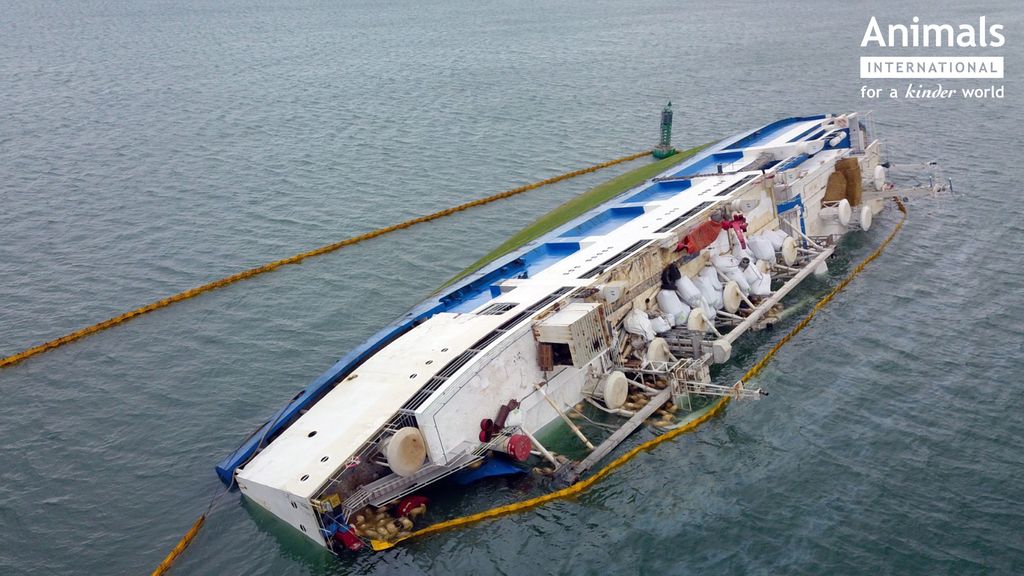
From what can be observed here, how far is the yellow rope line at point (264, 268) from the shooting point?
127 feet

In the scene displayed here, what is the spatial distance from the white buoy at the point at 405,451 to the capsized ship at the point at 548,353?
0.19 ft

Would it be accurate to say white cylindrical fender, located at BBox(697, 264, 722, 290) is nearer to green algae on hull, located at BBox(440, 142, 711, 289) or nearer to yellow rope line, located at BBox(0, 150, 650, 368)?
green algae on hull, located at BBox(440, 142, 711, 289)

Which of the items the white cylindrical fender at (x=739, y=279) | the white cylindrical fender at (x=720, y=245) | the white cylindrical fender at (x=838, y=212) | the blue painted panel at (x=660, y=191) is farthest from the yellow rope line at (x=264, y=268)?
A: the white cylindrical fender at (x=739, y=279)

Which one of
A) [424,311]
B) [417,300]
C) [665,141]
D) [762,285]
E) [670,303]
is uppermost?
[665,141]

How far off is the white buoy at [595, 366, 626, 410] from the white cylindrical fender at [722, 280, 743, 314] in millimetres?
9478

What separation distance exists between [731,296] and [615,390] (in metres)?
10.8

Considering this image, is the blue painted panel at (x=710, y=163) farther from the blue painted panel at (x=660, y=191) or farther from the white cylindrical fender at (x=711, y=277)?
the white cylindrical fender at (x=711, y=277)

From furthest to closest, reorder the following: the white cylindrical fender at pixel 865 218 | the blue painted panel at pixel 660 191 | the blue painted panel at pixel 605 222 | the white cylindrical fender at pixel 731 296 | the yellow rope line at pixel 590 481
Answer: the white cylindrical fender at pixel 865 218 < the blue painted panel at pixel 660 191 < the blue painted panel at pixel 605 222 < the white cylindrical fender at pixel 731 296 < the yellow rope line at pixel 590 481

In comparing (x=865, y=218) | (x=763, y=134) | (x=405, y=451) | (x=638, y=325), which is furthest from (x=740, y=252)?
(x=405, y=451)

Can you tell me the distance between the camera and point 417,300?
42500 mm

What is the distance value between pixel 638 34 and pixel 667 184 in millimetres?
98134

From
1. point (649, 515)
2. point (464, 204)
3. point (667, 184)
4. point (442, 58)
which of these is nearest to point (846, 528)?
point (649, 515)

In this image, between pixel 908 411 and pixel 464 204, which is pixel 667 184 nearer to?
pixel 464 204

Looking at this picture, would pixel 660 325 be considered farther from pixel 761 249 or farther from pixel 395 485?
pixel 395 485
